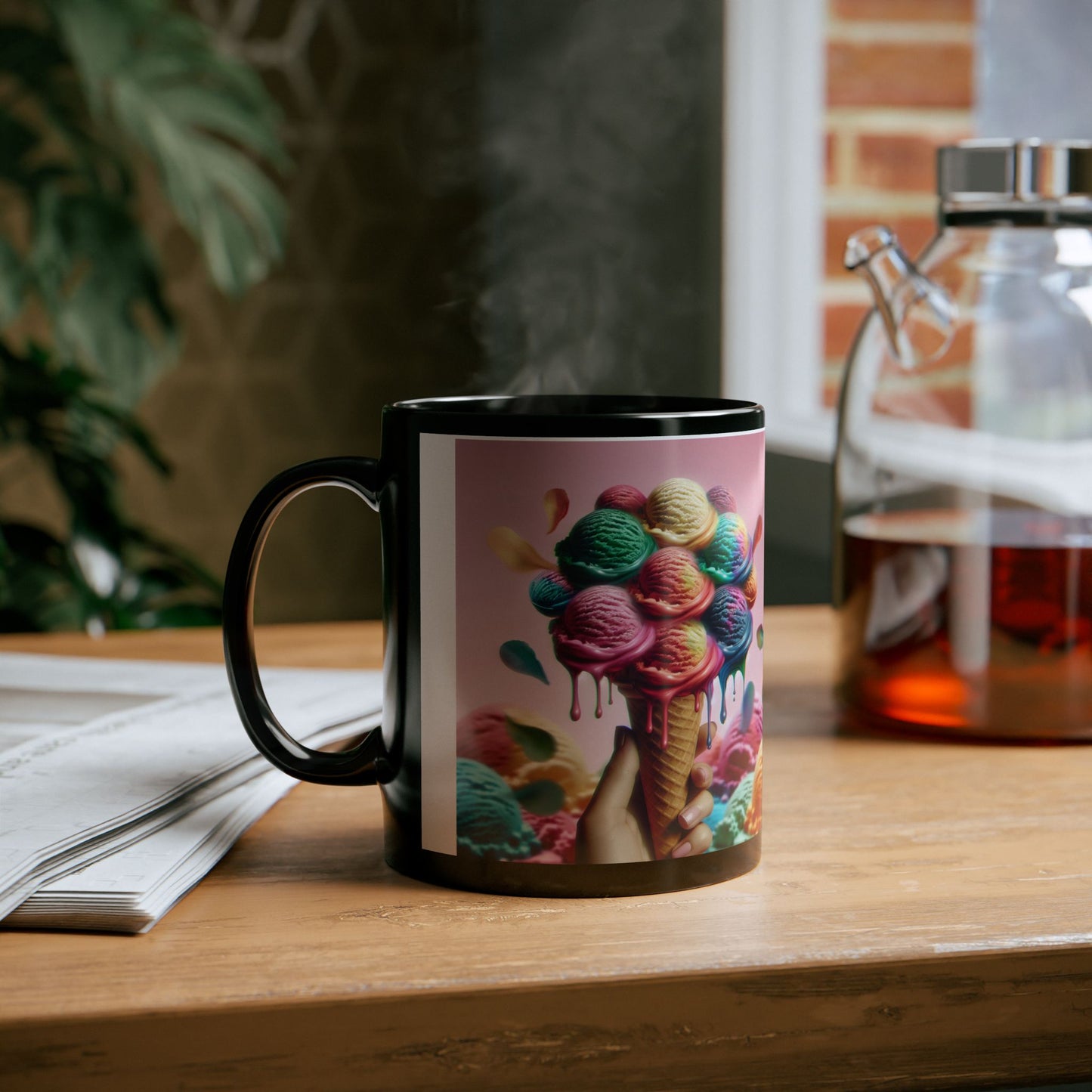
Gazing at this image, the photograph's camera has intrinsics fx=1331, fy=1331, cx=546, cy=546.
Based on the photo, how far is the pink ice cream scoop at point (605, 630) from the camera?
1.34 ft

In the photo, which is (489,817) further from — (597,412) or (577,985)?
(597,412)

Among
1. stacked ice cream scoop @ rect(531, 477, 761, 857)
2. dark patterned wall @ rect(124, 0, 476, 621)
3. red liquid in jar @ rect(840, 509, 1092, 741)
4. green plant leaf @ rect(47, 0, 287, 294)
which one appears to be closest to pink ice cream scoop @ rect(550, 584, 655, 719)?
stacked ice cream scoop @ rect(531, 477, 761, 857)

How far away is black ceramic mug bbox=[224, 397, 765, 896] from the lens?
0.41 m

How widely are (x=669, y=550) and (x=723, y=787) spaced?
0.08 m

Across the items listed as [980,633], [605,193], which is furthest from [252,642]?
[605,193]

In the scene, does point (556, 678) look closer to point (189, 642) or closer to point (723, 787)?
point (723, 787)

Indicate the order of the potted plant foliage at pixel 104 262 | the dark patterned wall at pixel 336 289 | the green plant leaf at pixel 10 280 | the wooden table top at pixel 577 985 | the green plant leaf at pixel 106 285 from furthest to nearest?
the dark patterned wall at pixel 336 289 < the green plant leaf at pixel 106 285 < the green plant leaf at pixel 10 280 < the potted plant foliage at pixel 104 262 < the wooden table top at pixel 577 985

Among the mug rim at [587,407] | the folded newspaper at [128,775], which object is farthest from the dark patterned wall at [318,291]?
the mug rim at [587,407]

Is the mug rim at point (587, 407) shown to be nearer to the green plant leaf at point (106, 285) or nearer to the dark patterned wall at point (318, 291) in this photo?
the green plant leaf at point (106, 285)

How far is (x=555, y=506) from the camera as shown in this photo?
41 centimetres

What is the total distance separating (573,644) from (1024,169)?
362 millimetres

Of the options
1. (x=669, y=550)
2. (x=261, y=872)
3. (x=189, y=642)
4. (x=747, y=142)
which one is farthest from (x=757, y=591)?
(x=747, y=142)

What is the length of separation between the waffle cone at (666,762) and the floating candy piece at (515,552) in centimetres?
5

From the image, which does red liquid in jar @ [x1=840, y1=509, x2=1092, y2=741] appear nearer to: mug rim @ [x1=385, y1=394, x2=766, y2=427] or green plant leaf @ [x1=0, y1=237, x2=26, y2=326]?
mug rim @ [x1=385, y1=394, x2=766, y2=427]
